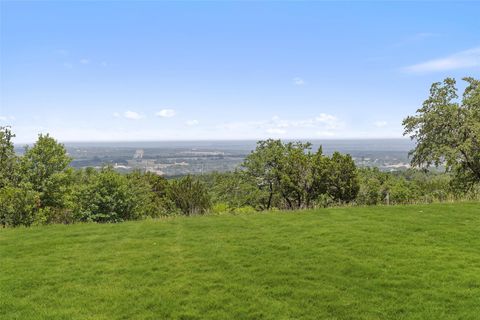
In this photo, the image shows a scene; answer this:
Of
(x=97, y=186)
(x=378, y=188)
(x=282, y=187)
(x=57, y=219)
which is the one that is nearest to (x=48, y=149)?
(x=97, y=186)

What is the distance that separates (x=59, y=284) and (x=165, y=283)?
11.1 feet

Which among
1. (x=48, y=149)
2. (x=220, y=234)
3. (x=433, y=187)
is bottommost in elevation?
(x=433, y=187)

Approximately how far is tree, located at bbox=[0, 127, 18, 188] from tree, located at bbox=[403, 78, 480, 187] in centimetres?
4104

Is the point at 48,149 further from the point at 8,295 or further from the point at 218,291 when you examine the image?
the point at 218,291

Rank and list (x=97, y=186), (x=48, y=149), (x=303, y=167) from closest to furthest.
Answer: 1. (x=48, y=149)
2. (x=97, y=186)
3. (x=303, y=167)

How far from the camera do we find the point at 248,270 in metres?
12.4

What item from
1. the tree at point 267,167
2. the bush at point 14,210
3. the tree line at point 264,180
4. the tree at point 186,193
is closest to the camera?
the bush at point 14,210

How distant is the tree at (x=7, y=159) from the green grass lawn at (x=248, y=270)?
25.8 m

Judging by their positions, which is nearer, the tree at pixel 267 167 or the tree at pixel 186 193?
the tree at pixel 267 167

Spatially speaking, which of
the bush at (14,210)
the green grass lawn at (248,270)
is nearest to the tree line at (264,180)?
the bush at (14,210)

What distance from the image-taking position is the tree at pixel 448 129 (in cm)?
2944

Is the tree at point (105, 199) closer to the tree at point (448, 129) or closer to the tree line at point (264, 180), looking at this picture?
the tree line at point (264, 180)

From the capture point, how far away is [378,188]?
70750 millimetres

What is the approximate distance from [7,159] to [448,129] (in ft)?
152
